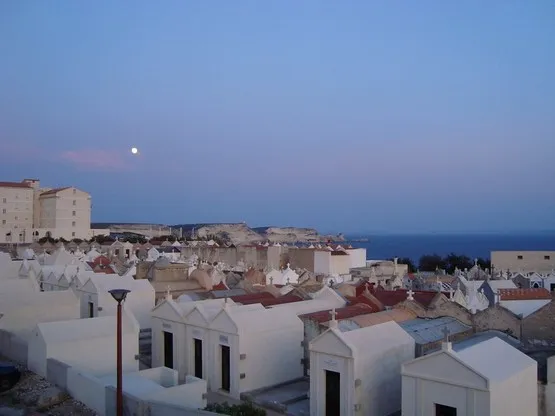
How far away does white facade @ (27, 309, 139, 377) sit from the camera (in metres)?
18.2

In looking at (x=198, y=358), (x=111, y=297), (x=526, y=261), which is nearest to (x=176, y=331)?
(x=198, y=358)

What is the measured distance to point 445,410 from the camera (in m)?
13.6

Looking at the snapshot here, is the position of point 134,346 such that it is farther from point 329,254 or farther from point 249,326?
point 329,254

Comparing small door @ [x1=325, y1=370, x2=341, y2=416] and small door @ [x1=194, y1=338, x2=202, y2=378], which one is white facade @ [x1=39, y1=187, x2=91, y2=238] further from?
small door @ [x1=325, y1=370, x2=341, y2=416]

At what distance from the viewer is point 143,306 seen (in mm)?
27609

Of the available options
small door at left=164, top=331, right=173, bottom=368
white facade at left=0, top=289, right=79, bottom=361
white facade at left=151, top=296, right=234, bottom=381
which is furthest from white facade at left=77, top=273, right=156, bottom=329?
small door at left=164, top=331, right=173, bottom=368

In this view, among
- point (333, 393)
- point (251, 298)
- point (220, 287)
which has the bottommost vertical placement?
point (333, 393)

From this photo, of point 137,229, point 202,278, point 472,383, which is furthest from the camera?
point 137,229

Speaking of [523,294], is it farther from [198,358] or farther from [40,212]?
[40,212]

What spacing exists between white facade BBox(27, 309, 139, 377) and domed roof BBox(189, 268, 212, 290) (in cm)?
1321

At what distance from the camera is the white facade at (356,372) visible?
15.5 m

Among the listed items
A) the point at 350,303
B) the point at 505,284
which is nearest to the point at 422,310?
the point at 350,303

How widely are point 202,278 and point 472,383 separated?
73.9 ft

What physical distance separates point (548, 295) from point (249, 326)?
16125 millimetres
